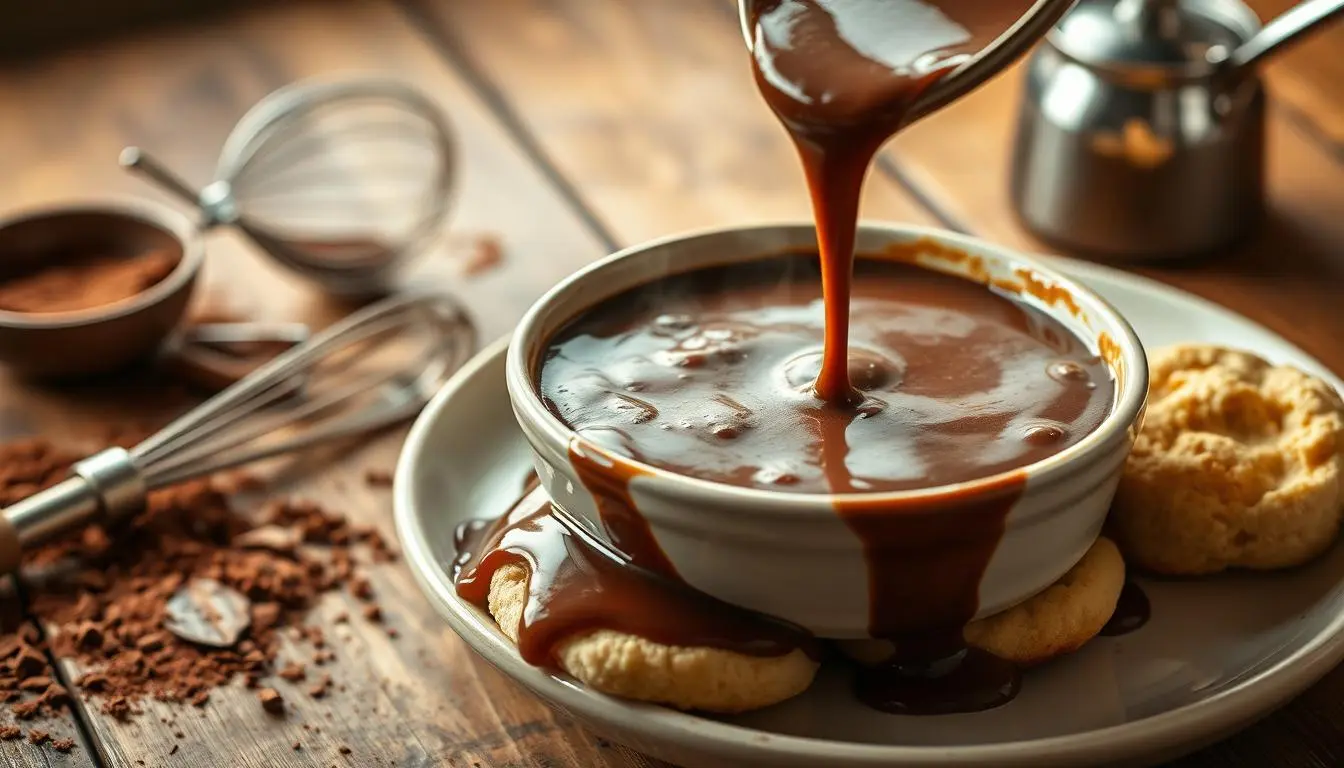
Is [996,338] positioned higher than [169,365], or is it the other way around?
[996,338]

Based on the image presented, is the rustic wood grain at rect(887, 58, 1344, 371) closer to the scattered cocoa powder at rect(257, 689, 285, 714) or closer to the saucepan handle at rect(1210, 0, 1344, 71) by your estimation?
the saucepan handle at rect(1210, 0, 1344, 71)

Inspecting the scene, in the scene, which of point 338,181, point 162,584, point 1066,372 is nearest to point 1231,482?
point 1066,372

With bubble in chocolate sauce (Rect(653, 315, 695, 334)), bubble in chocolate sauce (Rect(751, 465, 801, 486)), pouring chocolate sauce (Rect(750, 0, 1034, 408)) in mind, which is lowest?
bubble in chocolate sauce (Rect(653, 315, 695, 334))

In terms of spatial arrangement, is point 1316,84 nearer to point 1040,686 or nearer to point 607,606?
point 1040,686

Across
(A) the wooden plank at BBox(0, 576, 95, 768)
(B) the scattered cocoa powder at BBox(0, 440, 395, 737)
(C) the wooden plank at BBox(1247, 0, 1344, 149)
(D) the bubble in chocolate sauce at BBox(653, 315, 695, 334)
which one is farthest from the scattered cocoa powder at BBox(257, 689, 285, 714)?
(C) the wooden plank at BBox(1247, 0, 1344, 149)

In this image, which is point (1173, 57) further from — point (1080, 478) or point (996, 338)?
point (1080, 478)

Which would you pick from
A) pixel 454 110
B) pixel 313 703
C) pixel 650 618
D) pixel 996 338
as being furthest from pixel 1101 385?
pixel 454 110
